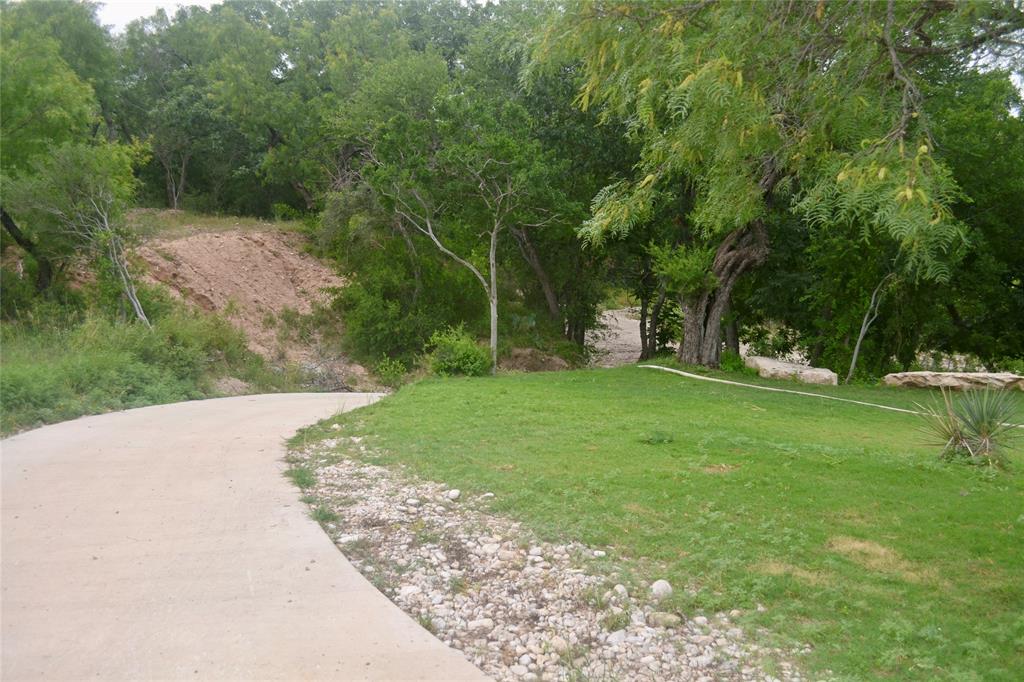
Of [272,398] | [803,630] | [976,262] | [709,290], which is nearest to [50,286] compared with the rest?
[272,398]

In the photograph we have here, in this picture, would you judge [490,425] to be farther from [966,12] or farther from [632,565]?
[966,12]

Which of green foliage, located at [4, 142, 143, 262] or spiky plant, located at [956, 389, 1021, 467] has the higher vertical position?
green foliage, located at [4, 142, 143, 262]

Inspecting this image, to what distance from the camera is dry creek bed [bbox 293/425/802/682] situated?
12.1 feet

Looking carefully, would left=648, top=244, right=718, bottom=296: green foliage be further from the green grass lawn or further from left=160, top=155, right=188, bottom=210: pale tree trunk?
left=160, top=155, right=188, bottom=210: pale tree trunk

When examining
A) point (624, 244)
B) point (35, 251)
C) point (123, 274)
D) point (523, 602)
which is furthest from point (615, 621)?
point (624, 244)

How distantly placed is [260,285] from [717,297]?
618 inches

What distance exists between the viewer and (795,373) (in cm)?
1714

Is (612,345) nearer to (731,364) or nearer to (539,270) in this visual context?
(539,270)

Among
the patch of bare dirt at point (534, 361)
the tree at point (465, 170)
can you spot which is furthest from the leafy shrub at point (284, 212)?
the patch of bare dirt at point (534, 361)

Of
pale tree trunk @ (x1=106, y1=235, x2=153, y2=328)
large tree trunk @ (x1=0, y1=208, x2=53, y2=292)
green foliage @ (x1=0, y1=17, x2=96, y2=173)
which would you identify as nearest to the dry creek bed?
pale tree trunk @ (x1=106, y1=235, x2=153, y2=328)

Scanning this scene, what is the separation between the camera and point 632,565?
475cm

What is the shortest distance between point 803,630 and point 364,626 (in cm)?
231

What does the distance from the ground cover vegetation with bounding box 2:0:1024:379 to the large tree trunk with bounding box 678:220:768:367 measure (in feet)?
0.22

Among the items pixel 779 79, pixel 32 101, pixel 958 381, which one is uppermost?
pixel 32 101
